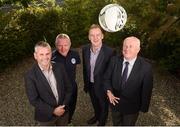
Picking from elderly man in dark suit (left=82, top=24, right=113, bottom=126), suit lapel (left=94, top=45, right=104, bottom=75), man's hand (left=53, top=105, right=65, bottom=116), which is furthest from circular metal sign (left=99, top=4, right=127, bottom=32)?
man's hand (left=53, top=105, right=65, bottom=116)

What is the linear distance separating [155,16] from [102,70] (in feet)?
8.72

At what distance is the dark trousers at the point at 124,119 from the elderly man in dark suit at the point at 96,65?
586mm

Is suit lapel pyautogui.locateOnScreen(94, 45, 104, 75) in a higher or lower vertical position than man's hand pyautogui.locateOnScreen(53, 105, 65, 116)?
higher

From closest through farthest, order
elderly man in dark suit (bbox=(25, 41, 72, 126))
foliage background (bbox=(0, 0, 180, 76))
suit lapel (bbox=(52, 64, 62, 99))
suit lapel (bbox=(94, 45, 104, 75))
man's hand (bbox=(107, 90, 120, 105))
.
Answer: elderly man in dark suit (bbox=(25, 41, 72, 126)) → suit lapel (bbox=(52, 64, 62, 99)) → man's hand (bbox=(107, 90, 120, 105)) → suit lapel (bbox=(94, 45, 104, 75)) → foliage background (bbox=(0, 0, 180, 76))

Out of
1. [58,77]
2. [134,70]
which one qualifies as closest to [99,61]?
[134,70]

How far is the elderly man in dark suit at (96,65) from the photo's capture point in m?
5.41

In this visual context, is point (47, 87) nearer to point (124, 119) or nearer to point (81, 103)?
point (124, 119)

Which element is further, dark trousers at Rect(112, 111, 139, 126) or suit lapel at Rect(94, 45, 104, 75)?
suit lapel at Rect(94, 45, 104, 75)

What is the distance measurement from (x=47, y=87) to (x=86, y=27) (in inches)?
215

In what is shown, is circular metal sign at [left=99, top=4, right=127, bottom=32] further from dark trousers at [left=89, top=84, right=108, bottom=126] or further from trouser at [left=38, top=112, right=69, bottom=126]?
trouser at [left=38, top=112, right=69, bottom=126]

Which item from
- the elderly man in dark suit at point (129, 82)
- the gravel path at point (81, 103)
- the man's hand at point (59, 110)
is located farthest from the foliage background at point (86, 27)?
the man's hand at point (59, 110)

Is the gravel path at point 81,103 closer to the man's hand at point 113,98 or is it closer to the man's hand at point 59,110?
the man's hand at point 113,98

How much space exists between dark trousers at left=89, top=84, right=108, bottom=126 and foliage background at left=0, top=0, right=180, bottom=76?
7.01ft

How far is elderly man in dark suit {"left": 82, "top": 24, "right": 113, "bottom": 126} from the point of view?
17.7 feet
